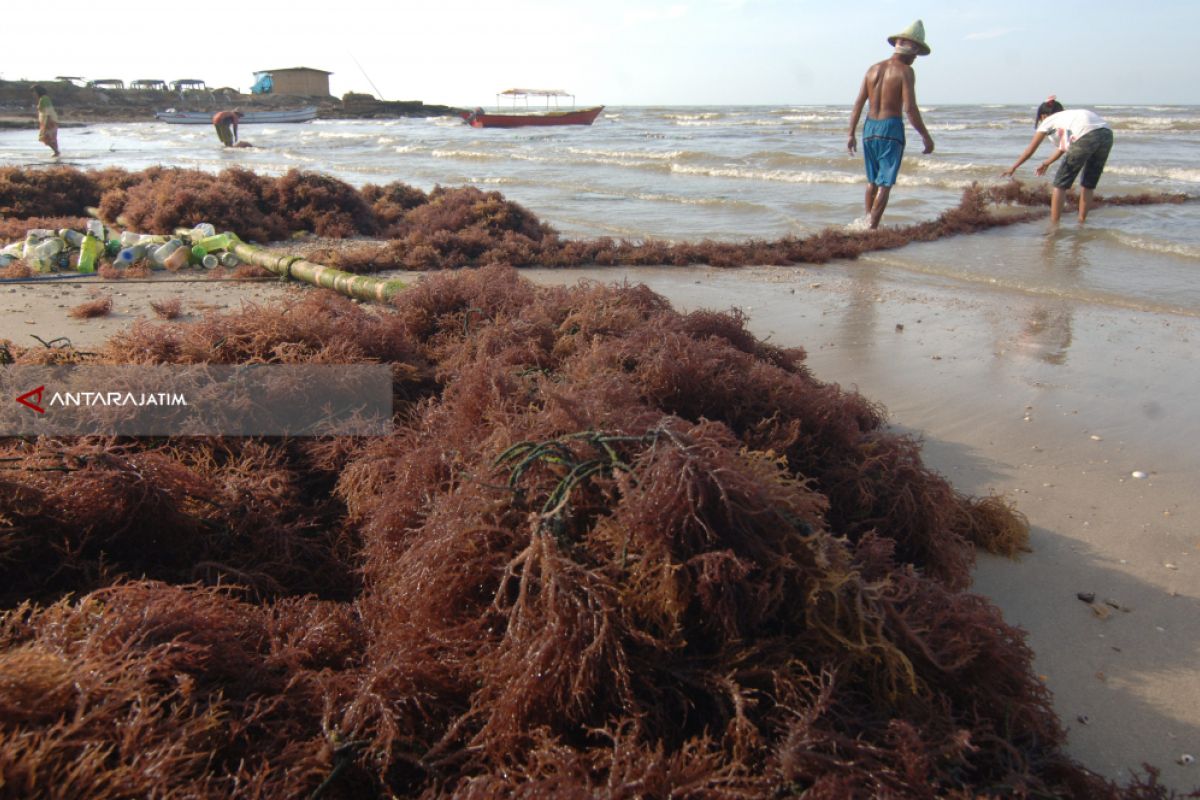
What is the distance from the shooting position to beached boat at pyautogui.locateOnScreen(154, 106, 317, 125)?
5216cm

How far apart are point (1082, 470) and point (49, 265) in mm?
8540

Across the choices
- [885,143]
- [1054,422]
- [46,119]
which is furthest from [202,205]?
[46,119]

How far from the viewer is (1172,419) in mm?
4125

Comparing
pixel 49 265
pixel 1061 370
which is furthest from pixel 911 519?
pixel 49 265

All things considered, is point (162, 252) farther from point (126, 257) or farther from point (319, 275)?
point (319, 275)

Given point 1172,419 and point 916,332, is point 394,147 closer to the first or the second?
point 916,332

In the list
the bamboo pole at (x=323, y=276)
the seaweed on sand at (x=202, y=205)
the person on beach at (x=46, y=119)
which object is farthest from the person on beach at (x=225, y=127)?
the bamboo pole at (x=323, y=276)

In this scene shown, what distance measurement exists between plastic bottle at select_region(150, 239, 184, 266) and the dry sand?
0.64 m

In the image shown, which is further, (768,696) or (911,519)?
(911,519)

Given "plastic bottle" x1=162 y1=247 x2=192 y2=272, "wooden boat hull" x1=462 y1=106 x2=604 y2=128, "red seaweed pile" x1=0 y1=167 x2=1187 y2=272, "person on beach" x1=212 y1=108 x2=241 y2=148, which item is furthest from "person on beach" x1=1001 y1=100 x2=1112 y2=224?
"wooden boat hull" x1=462 y1=106 x2=604 y2=128

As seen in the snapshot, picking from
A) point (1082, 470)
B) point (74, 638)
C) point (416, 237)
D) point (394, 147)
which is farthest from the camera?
point (394, 147)

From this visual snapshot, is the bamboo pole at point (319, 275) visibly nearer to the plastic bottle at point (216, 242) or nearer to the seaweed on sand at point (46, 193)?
the plastic bottle at point (216, 242)

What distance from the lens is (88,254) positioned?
732 cm

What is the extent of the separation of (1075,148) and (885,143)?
2704 mm
